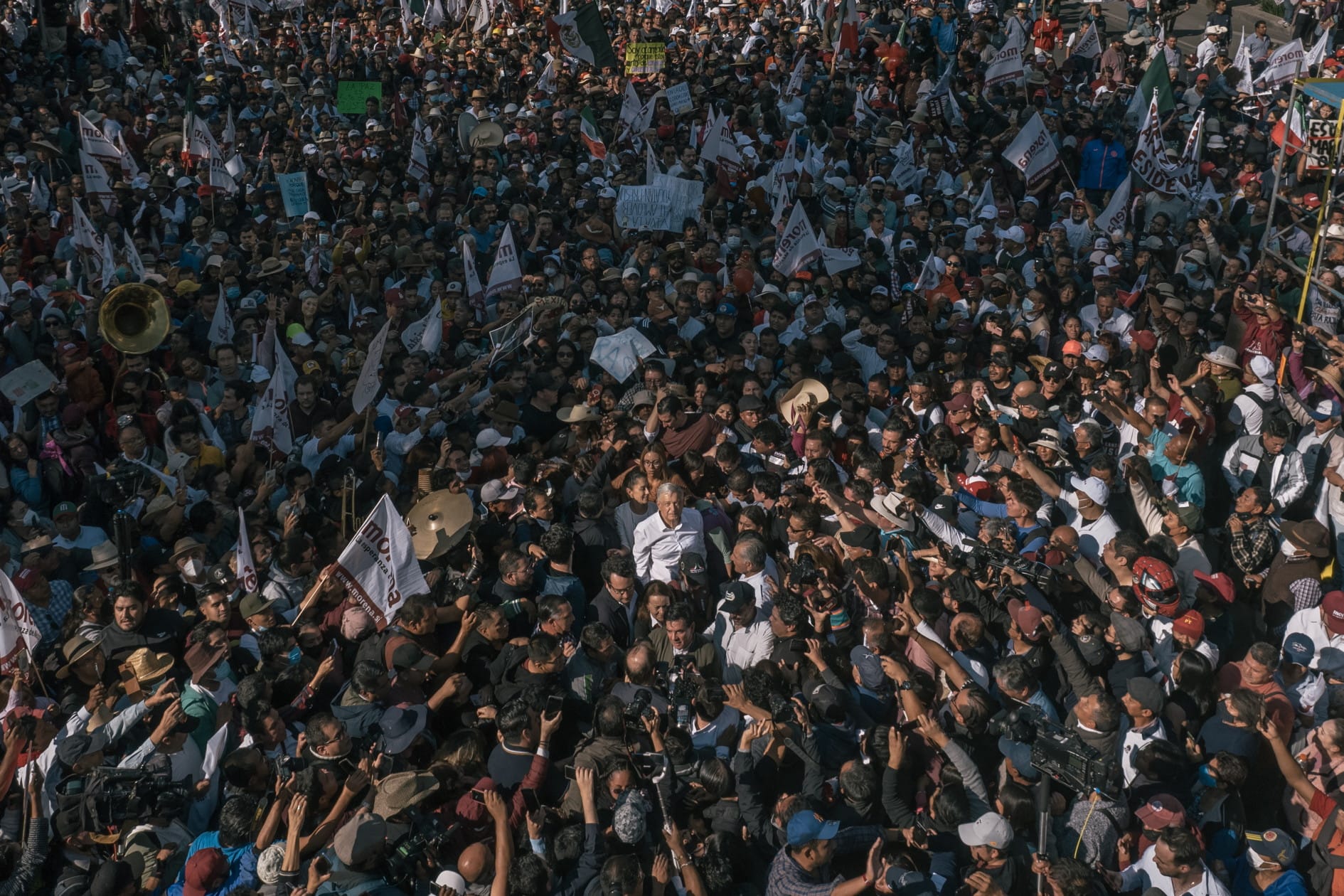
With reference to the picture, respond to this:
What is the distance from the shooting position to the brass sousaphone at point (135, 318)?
1033 cm

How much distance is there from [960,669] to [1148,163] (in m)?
9.46

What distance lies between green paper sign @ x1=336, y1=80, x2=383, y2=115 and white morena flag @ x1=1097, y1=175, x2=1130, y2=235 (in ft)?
32.5

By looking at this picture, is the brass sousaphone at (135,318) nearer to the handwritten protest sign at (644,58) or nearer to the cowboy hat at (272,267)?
the cowboy hat at (272,267)

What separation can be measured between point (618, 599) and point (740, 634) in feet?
2.79

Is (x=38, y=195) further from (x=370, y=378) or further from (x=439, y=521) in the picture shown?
(x=439, y=521)

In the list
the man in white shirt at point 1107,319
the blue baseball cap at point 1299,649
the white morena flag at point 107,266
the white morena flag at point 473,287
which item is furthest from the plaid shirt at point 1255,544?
the white morena flag at point 107,266

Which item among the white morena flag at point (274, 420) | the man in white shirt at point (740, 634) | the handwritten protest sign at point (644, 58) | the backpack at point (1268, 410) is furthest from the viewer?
the handwritten protest sign at point (644, 58)

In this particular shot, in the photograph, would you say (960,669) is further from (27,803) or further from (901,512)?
(27,803)

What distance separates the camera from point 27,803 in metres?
5.87

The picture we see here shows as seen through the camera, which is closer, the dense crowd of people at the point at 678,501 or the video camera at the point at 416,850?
the video camera at the point at 416,850

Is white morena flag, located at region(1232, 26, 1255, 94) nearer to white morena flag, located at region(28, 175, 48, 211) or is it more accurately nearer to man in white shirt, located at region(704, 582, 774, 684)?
man in white shirt, located at region(704, 582, 774, 684)

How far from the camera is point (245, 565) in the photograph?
744 centimetres

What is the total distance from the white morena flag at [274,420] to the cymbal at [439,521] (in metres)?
1.50

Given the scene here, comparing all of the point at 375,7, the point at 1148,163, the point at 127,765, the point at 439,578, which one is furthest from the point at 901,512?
the point at 375,7
